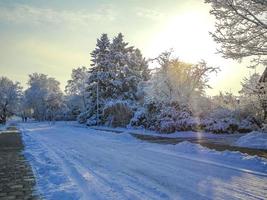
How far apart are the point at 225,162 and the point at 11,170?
6.39 m

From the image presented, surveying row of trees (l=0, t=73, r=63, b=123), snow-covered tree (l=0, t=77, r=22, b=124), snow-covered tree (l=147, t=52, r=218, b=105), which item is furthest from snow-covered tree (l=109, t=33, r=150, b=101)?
snow-covered tree (l=0, t=77, r=22, b=124)

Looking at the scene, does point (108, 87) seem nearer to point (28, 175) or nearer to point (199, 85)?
point (199, 85)

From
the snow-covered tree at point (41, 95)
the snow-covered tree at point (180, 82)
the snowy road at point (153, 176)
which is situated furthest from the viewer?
the snow-covered tree at point (41, 95)

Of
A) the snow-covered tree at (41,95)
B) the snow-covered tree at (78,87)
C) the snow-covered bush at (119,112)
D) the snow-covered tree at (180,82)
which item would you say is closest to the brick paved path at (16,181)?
the snow-covered tree at (180,82)

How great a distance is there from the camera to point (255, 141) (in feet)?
59.4

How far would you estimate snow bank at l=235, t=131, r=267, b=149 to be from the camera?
56.5 ft

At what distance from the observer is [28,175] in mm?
10305

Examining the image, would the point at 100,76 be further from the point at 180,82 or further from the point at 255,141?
the point at 255,141

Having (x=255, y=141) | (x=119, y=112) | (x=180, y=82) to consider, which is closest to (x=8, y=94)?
(x=119, y=112)

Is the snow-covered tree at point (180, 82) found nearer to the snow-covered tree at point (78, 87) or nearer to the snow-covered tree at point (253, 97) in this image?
the snow-covered tree at point (253, 97)

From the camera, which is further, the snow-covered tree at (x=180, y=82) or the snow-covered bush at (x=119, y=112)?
the snow-covered bush at (x=119, y=112)

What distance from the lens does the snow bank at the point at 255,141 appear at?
17.2 metres

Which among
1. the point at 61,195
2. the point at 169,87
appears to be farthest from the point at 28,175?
the point at 169,87

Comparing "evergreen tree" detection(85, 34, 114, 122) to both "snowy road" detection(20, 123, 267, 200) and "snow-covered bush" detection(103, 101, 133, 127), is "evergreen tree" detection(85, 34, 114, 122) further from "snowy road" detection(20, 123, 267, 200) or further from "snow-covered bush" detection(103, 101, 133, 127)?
"snowy road" detection(20, 123, 267, 200)
